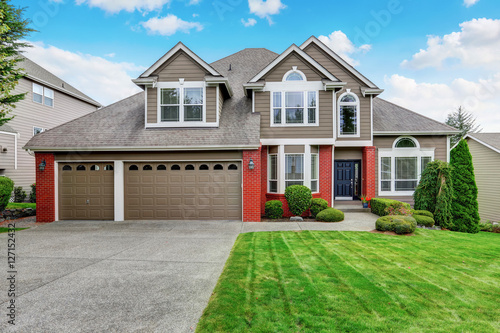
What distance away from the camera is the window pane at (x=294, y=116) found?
1235 centimetres

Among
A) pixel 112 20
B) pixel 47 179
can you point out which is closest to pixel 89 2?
pixel 112 20

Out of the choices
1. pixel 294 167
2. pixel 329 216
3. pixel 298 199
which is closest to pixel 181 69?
pixel 294 167

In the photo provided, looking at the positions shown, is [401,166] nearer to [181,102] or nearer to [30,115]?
[181,102]

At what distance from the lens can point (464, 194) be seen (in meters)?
11.8

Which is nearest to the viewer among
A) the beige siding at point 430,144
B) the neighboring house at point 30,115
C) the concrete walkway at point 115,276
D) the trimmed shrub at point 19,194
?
the concrete walkway at point 115,276

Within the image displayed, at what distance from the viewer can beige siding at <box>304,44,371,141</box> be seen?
44.5ft

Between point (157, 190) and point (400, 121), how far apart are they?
13373 millimetres

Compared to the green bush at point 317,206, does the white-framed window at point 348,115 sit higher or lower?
higher

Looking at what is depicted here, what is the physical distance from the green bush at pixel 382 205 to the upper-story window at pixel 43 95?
75.1 ft

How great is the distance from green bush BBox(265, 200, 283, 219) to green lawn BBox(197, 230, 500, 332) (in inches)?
159

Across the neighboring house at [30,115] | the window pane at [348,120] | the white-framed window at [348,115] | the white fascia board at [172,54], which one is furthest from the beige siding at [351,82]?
the neighboring house at [30,115]

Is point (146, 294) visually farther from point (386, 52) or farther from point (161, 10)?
point (386, 52)

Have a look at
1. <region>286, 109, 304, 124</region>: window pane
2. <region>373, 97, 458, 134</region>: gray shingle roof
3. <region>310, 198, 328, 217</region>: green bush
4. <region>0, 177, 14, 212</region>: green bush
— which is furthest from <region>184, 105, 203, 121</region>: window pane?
<region>373, 97, 458, 134</region>: gray shingle roof

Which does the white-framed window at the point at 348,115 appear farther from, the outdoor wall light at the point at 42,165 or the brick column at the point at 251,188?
the outdoor wall light at the point at 42,165
